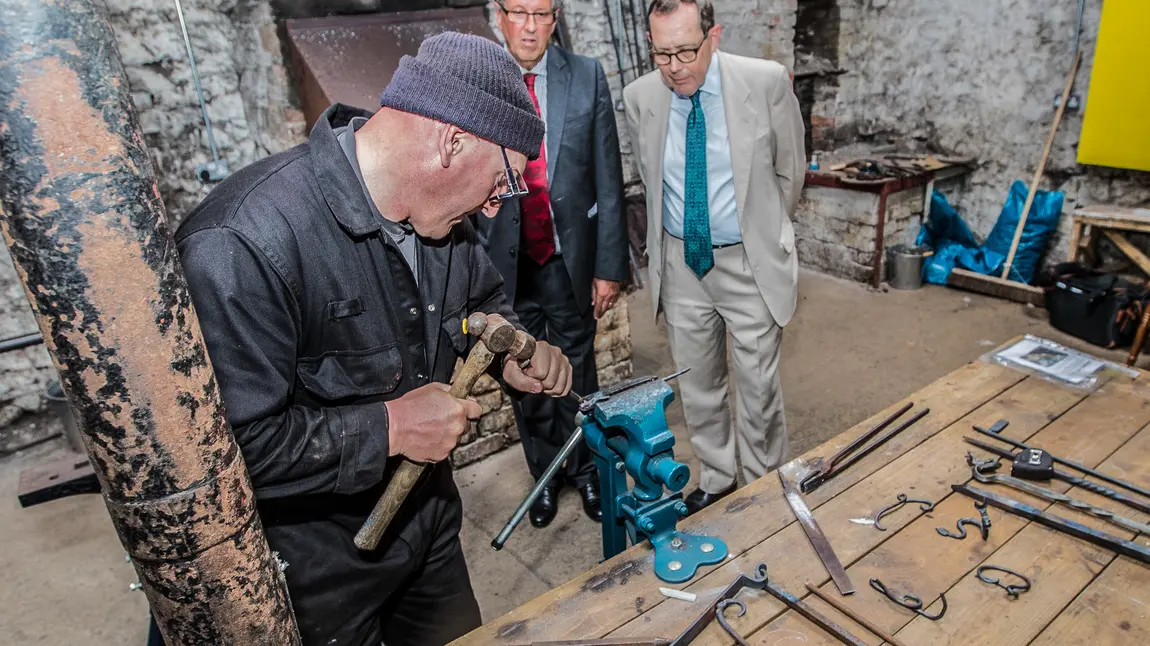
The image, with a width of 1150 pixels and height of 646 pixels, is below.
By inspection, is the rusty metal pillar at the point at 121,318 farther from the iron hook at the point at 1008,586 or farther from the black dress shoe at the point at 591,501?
the black dress shoe at the point at 591,501

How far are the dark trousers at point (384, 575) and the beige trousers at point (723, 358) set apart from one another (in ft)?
4.63

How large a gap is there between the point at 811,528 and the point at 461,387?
97cm

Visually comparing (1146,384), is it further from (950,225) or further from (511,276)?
(950,225)

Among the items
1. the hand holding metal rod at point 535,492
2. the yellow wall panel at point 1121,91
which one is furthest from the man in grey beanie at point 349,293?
the yellow wall panel at point 1121,91

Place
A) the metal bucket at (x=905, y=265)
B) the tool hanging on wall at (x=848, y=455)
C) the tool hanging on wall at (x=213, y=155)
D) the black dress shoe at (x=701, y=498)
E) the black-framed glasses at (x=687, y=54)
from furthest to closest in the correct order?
the metal bucket at (x=905, y=265), the tool hanging on wall at (x=213, y=155), the black dress shoe at (x=701, y=498), the black-framed glasses at (x=687, y=54), the tool hanging on wall at (x=848, y=455)

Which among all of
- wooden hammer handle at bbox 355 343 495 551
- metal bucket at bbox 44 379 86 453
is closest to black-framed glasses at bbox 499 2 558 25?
wooden hammer handle at bbox 355 343 495 551

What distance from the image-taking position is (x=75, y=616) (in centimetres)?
287

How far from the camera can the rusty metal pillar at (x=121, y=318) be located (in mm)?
686

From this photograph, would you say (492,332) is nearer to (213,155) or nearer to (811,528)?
(811,528)

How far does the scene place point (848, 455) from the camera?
2131 mm

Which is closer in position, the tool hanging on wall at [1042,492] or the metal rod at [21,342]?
the tool hanging on wall at [1042,492]

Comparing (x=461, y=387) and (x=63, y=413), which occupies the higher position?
(x=461, y=387)

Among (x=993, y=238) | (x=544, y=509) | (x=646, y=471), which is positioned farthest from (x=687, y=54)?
(x=993, y=238)

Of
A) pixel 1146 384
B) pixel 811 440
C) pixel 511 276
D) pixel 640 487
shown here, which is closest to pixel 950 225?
pixel 811 440
